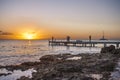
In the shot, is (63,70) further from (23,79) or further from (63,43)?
(63,43)

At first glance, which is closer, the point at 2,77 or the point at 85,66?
the point at 2,77

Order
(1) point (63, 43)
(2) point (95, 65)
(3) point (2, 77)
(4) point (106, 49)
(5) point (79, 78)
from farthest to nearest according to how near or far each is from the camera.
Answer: (1) point (63, 43) → (4) point (106, 49) → (2) point (95, 65) → (3) point (2, 77) → (5) point (79, 78)

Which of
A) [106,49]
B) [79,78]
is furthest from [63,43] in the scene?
[79,78]

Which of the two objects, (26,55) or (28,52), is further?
(28,52)

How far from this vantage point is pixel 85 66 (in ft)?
63.7

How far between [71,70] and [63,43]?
78323mm

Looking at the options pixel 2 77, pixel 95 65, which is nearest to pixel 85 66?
pixel 95 65

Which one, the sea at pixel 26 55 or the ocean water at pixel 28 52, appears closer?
the sea at pixel 26 55

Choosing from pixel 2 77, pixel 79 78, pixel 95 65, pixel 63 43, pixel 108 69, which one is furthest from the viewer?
pixel 63 43

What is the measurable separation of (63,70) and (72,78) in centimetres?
292

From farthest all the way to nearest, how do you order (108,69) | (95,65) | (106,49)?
1. (106,49)
2. (95,65)
3. (108,69)

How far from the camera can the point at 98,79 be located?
14516mm

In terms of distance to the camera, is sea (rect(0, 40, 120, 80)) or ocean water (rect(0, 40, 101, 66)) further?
ocean water (rect(0, 40, 101, 66))

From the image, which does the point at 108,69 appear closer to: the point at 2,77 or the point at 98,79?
the point at 98,79
